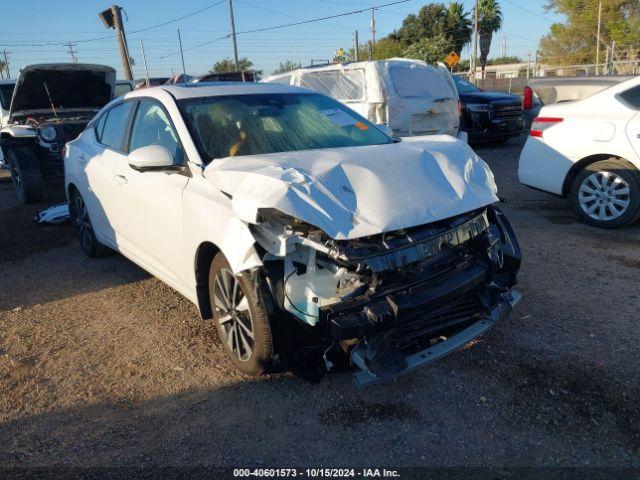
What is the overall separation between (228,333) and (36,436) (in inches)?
45.4

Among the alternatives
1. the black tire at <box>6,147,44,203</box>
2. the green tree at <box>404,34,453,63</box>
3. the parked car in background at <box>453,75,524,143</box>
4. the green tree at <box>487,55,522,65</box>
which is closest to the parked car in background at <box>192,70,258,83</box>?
the parked car in background at <box>453,75,524,143</box>

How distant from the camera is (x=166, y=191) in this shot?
359 cm

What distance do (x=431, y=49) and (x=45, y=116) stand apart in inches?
2055

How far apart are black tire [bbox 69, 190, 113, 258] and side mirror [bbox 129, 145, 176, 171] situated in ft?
7.11

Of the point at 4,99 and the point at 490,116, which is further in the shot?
the point at 490,116

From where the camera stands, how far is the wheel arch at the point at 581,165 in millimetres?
5605

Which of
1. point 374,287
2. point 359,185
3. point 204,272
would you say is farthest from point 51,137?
point 374,287

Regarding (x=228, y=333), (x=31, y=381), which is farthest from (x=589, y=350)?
→ (x=31, y=381)

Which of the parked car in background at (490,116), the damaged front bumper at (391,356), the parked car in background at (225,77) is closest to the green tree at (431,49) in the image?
the parked car in background at (225,77)

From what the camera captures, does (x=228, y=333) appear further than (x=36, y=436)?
Yes

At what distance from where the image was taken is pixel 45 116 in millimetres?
8859

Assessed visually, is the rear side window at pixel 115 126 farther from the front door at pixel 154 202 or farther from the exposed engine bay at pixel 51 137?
the exposed engine bay at pixel 51 137

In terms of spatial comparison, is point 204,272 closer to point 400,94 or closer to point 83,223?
point 83,223

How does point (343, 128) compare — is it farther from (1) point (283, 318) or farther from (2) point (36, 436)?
(2) point (36, 436)
